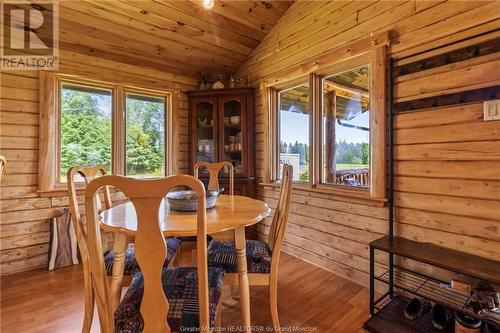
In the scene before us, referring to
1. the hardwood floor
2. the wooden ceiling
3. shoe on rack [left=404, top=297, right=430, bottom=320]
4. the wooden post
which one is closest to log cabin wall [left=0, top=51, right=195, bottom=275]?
the hardwood floor

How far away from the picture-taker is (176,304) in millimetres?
1063

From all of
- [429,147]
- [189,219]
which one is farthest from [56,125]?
[429,147]

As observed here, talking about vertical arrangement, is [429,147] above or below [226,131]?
below

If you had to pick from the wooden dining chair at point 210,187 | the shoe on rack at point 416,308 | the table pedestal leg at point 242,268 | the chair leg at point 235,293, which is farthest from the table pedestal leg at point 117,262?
the shoe on rack at point 416,308

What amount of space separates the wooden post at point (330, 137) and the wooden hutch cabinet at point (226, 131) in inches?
39.6

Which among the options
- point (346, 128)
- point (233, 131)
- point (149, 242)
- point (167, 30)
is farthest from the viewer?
point (233, 131)

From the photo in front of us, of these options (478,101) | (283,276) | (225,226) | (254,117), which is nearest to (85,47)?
(254,117)

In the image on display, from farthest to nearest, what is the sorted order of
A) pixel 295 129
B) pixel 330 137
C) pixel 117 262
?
pixel 295 129, pixel 330 137, pixel 117 262

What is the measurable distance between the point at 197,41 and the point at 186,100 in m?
0.81

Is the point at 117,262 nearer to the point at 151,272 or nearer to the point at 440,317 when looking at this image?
the point at 151,272

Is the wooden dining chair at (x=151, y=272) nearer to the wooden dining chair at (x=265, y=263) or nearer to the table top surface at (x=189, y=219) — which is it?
the table top surface at (x=189, y=219)

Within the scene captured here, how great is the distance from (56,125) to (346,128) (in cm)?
294

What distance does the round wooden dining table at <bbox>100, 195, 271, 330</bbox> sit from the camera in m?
1.15

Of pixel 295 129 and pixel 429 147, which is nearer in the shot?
pixel 429 147
